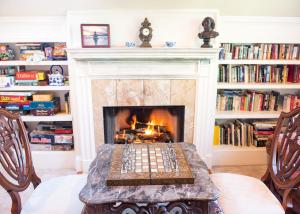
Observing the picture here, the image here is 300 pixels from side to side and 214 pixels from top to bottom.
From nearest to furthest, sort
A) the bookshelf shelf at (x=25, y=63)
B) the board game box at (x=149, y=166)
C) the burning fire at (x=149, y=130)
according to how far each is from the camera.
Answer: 1. the board game box at (x=149, y=166)
2. the bookshelf shelf at (x=25, y=63)
3. the burning fire at (x=149, y=130)

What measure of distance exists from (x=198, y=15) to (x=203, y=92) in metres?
0.80

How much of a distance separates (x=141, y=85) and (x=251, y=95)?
132cm

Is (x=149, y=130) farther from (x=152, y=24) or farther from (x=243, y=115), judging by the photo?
(x=152, y=24)

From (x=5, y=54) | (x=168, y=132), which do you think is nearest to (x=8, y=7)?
(x=5, y=54)

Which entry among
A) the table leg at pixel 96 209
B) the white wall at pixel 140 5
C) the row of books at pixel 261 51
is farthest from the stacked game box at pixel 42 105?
the row of books at pixel 261 51

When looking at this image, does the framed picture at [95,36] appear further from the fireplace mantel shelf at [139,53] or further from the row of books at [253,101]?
the row of books at [253,101]

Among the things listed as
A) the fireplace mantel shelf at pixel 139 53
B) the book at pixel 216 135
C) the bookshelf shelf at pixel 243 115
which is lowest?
the book at pixel 216 135

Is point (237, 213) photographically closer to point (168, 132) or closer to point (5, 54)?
point (168, 132)

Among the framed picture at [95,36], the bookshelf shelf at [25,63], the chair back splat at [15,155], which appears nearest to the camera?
the chair back splat at [15,155]

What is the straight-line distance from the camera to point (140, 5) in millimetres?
2498

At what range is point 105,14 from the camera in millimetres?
2551

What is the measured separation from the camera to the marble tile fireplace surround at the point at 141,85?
2.49 metres

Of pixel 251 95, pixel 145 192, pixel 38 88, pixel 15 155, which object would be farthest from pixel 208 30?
pixel 15 155

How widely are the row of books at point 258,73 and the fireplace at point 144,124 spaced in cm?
68
